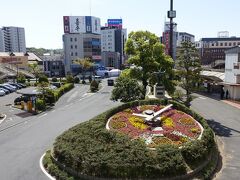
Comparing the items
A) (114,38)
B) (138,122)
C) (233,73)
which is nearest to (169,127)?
(138,122)

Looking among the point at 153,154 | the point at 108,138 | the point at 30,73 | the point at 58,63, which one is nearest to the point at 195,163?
the point at 153,154

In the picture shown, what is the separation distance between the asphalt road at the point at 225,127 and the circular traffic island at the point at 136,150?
3.75 feet

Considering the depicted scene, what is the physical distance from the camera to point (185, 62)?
34531 millimetres

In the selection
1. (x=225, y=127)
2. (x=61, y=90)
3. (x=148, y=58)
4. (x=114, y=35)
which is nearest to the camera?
(x=225, y=127)

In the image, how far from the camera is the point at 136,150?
62.8 feet

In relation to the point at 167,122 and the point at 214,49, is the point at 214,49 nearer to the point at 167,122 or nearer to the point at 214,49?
the point at 214,49

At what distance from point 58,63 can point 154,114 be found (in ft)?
320

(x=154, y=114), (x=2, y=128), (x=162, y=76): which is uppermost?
(x=162, y=76)

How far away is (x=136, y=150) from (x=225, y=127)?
17070mm

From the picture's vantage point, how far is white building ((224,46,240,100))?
51.7 metres

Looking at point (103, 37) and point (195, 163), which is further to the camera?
point (103, 37)

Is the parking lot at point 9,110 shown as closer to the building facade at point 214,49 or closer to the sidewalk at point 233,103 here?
the sidewalk at point 233,103

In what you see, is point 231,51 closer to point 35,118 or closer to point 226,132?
point 226,132

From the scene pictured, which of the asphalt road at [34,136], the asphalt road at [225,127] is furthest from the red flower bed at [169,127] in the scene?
the asphalt road at [34,136]
